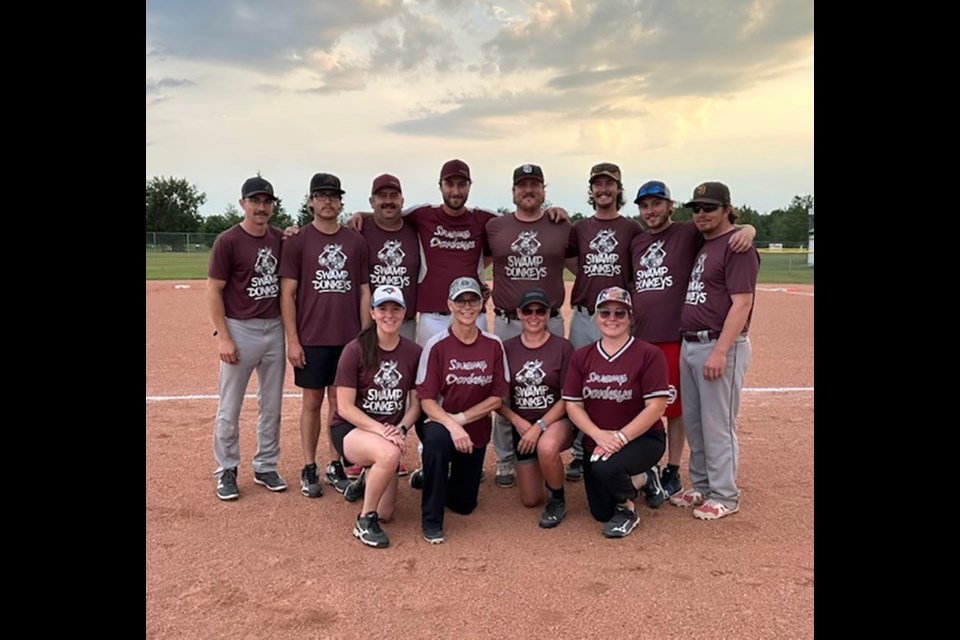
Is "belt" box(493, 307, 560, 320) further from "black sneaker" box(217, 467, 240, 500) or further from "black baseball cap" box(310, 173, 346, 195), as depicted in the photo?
"black sneaker" box(217, 467, 240, 500)

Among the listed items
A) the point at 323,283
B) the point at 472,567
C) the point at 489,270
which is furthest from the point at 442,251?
the point at 489,270

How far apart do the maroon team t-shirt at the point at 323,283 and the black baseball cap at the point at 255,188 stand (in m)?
0.37

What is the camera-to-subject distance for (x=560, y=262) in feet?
16.4

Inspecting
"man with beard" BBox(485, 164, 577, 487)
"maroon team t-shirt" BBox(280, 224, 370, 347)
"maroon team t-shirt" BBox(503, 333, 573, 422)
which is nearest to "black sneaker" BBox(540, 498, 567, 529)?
"maroon team t-shirt" BBox(503, 333, 573, 422)

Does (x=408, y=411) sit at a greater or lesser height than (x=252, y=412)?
greater

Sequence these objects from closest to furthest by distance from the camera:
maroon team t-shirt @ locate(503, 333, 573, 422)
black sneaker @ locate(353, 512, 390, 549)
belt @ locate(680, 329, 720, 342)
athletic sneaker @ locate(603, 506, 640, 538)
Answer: black sneaker @ locate(353, 512, 390, 549), athletic sneaker @ locate(603, 506, 640, 538), belt @ locate(680, 329, 720, 342), maroon team t-shirt @ locate(503, 333, 573, 422)

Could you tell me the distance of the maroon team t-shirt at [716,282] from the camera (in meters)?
4.14

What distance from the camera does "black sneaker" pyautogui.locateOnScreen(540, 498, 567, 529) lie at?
4.21 meters

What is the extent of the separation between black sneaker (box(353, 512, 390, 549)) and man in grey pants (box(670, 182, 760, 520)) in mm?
2030

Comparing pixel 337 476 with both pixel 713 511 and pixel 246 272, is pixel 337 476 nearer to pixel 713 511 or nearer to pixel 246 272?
pixel 246 272

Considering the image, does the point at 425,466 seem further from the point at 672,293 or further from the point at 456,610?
the point at 672,293
